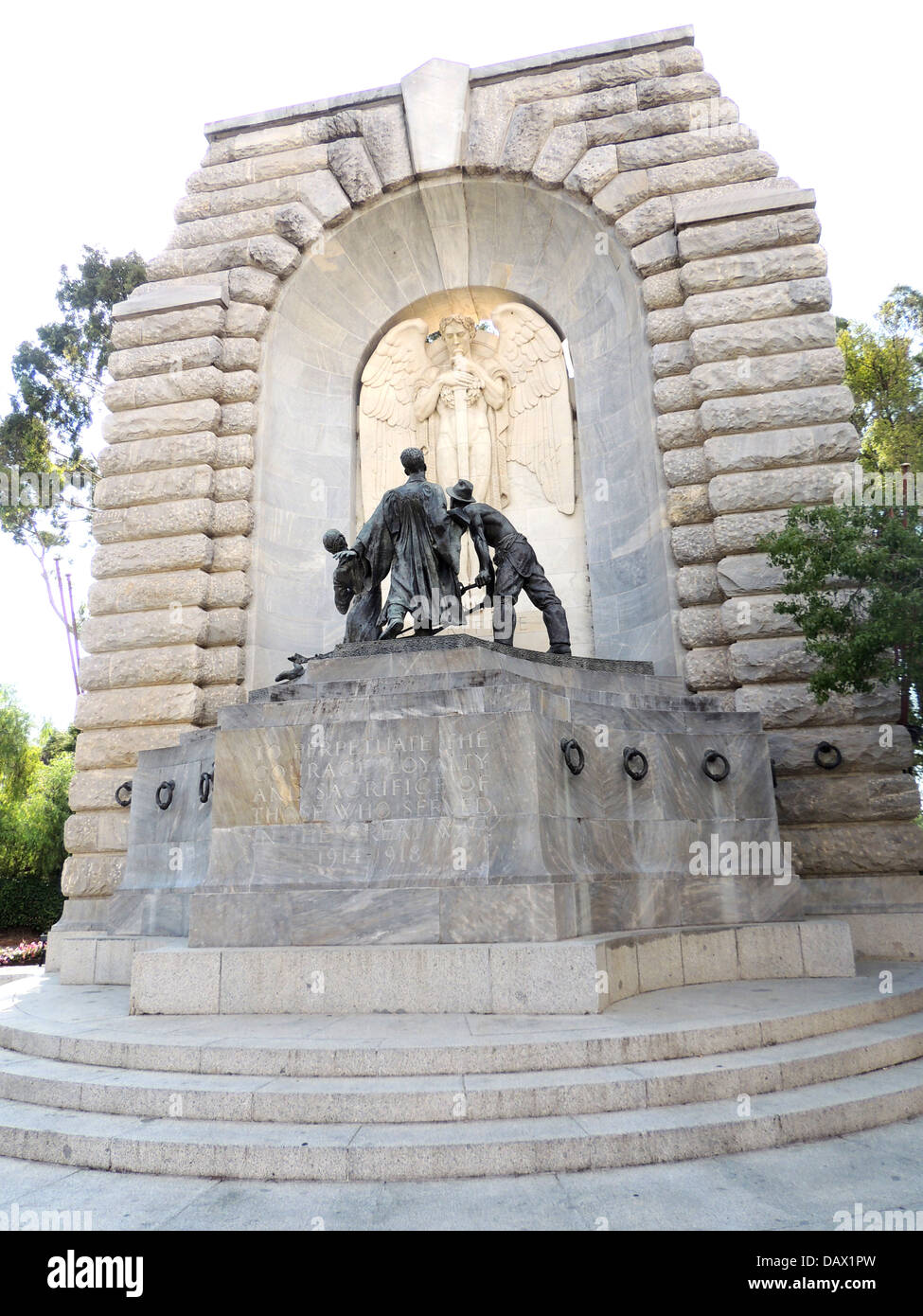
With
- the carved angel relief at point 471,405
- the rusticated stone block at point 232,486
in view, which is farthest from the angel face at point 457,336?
the rusticated stone block at point 232,486

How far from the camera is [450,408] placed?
640 inches

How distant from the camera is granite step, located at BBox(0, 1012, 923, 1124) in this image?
16.0ft

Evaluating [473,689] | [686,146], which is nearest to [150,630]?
[473,689]

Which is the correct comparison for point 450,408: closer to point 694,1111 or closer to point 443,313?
point 443,313

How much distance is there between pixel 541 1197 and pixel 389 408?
14.6 metres

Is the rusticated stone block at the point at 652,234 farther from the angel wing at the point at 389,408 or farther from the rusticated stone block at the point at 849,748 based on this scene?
the rusticated stone block at the point at 849,748

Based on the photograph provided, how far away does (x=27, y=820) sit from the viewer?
26.3 meters

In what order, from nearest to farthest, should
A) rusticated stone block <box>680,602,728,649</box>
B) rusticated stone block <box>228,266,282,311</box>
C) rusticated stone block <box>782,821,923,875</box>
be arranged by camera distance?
rusticated stone block <box>782,821,923,875</box>, rusticated stone block <box>680,602,728,649</box>, rusticated stone block <box>228,266,282,311</box>

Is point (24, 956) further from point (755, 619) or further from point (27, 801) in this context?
point (755, 619)

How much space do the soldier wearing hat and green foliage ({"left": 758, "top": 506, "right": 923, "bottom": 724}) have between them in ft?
8.79

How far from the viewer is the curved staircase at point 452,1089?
178 inches

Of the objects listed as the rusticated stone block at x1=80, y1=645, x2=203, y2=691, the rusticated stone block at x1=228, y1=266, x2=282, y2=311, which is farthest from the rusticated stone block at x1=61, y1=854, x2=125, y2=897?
the rusticated stone block at x1=228, y1=266, x2=282, y2=311

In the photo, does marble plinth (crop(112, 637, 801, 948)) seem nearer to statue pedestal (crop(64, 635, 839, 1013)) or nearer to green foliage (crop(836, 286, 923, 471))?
statue pedestal (crop(64, 635, 839, 1013))

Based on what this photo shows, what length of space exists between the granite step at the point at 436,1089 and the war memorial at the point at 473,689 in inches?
1.2
